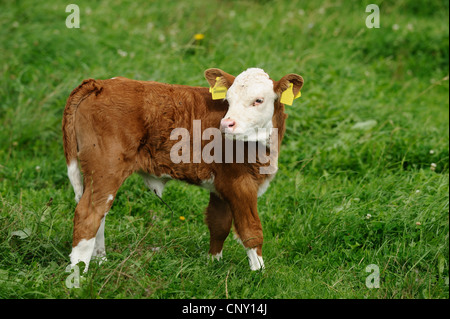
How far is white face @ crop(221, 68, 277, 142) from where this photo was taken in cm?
384

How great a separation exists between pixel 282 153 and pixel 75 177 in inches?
117

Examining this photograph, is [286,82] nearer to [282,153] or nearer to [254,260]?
[254,260]

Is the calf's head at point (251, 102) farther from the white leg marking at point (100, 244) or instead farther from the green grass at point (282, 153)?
the white leg marking at point (100, 244)

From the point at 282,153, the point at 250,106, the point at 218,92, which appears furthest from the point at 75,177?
the point at 282,153

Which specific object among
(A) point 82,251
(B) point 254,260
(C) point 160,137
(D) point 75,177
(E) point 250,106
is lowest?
(B) point 254,260

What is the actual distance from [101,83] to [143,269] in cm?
141

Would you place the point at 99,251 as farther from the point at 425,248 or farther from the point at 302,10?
the point at 302,10

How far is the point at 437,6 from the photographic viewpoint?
35.4ft

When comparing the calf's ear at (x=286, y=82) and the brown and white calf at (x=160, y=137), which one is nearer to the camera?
the brown and white calf at (x=160, y=137)

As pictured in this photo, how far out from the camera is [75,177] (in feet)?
13.1

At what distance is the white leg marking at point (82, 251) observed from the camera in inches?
153

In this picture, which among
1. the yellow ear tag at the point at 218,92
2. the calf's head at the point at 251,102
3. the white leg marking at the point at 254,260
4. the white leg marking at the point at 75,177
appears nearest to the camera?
the calf's head at the point at 251,102

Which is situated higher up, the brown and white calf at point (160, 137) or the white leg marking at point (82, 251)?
the brown and white calf at point (160, 137)

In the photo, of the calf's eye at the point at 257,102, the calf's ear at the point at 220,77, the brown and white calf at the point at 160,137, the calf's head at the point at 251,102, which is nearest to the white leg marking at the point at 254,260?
the brown and white calf at the point at 160,137
